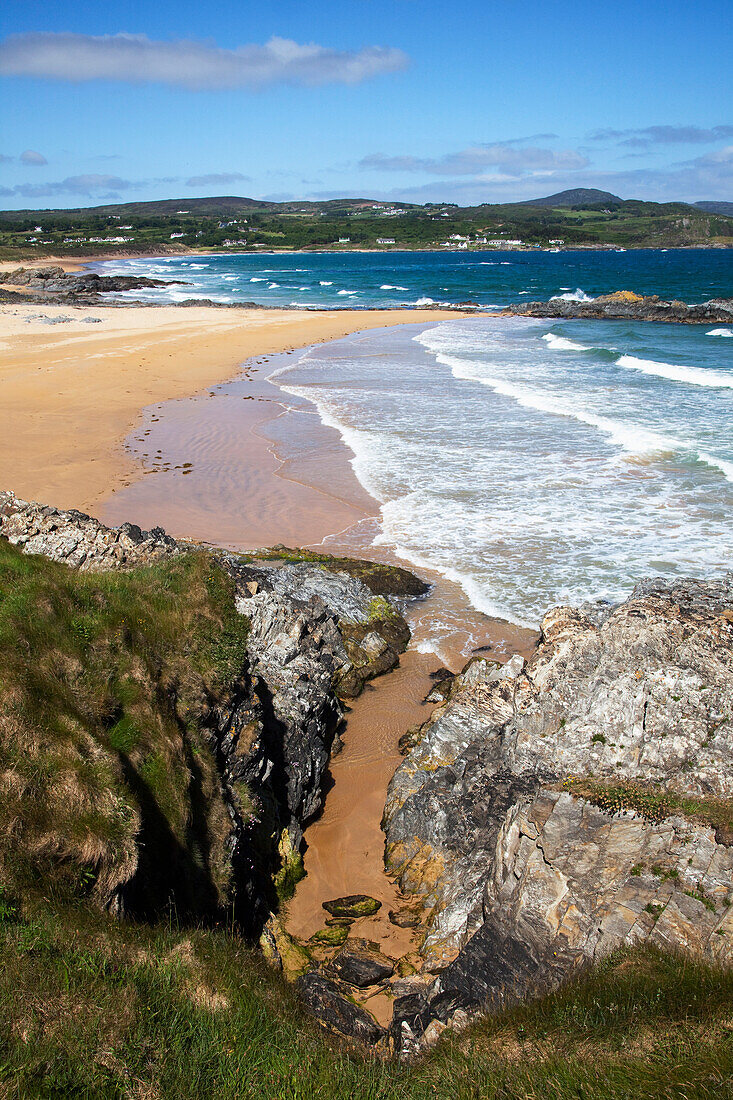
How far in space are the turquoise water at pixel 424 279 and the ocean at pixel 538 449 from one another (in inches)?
1082

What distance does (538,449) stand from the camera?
66.5 feet

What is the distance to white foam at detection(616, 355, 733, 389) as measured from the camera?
30188 mm

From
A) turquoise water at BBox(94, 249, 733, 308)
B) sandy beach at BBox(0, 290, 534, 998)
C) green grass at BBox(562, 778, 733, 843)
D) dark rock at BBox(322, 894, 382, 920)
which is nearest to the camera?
green grass at BBox(562, 778, 733, 843)

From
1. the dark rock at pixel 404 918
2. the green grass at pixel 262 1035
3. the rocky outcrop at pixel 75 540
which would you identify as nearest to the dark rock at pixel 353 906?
the dark rock at pixel 404 918

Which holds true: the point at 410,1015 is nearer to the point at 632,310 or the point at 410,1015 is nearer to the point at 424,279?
the point at 632,310

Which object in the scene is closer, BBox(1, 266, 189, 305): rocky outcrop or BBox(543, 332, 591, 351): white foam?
BBox(543, 332, 591, 351): white foam

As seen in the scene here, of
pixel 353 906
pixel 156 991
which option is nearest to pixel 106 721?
pixel 156 991

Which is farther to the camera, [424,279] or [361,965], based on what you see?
[424,279]

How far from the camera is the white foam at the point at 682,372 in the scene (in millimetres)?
30188

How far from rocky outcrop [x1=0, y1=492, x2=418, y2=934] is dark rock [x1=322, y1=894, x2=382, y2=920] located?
0.49 metres

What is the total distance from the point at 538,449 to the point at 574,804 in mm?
15689

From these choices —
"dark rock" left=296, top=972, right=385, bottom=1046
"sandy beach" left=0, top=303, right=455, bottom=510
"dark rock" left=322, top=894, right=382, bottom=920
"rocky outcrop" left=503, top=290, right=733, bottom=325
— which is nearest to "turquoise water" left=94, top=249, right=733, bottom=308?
"rocky outcrop" left=503, top=290, right=733, bottom=325

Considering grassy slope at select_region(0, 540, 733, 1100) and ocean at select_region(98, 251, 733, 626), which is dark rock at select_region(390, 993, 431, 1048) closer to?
grassy slope at select_region(0, 540, 733, 1100)

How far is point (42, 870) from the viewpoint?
462cm
